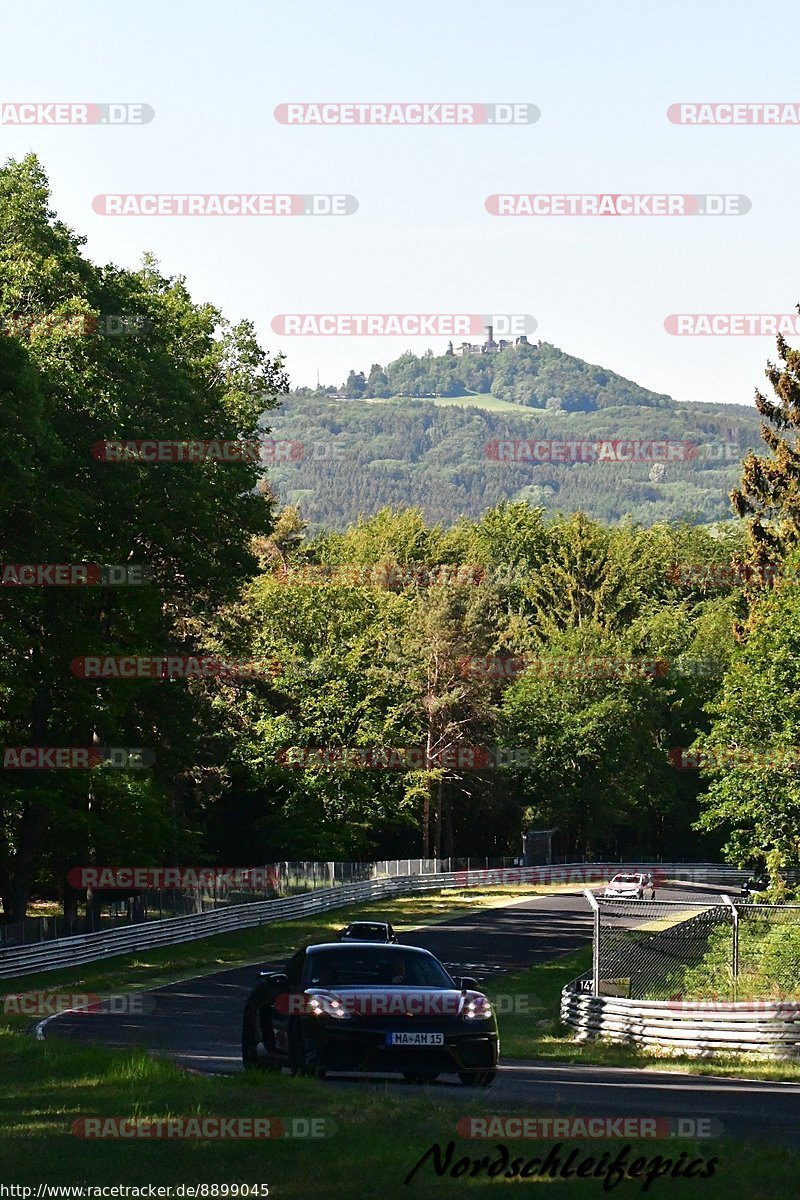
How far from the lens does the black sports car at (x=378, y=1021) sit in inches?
540

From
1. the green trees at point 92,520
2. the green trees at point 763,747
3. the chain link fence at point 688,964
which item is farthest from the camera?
the green trees at point 763,747

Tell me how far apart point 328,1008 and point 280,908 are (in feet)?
124

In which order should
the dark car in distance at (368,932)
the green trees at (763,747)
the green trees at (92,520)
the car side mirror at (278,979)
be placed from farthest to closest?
the green trees at (763,747) → the green trees at (92,520) → the dark car in distance at (368,932) → the car side mirror at (278,979)

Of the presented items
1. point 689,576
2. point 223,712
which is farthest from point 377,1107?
point 689,576

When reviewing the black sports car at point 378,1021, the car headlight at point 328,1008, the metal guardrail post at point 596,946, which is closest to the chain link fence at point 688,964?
the metal guardrail post at point 596,946

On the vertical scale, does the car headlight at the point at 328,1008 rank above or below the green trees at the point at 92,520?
below

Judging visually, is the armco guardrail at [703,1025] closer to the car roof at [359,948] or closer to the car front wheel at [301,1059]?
the car roof at [359,948]

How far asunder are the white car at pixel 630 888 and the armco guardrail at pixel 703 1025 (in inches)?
1558

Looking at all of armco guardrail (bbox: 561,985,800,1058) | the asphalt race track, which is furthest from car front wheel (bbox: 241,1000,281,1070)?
armco guardrail (bbox: 561,985,800,1058)

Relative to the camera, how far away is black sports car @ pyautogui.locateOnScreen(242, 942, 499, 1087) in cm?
1372

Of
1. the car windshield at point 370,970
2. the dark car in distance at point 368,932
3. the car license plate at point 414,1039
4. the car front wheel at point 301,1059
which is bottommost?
the dark car in distance at point 368,932

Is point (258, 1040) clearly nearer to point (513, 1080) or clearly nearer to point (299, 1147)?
point (513, 1080)

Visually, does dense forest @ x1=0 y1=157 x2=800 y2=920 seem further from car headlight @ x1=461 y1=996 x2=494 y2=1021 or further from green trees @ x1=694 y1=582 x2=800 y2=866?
car headlight @ x1=461 y1=996 x2=494 y2=1021

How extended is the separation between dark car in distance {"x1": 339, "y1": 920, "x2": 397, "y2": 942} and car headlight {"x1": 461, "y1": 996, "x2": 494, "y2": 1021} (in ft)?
25.1
